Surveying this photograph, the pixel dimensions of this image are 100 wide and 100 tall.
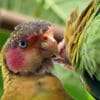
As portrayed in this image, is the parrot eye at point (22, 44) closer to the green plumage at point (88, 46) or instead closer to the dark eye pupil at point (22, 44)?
the dark eye pupil at point (22, 44)

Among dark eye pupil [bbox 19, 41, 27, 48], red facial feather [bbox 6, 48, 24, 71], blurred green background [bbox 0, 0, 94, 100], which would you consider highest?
dark eye pupil [bbox 19, 41, 27, 48]

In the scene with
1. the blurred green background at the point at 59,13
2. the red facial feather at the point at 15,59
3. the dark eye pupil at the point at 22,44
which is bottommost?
the blurred green background at the point at 59,13

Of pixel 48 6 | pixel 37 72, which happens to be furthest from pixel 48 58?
pixel 48 6

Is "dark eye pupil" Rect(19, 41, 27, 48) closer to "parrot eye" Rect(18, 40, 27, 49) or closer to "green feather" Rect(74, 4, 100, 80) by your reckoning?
"parrot eye" Rect(18, 40, 27, 49)

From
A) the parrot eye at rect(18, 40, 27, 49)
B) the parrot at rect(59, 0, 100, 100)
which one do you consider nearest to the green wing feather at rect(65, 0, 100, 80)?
the parrot at rect(59, 0, 100, 100)

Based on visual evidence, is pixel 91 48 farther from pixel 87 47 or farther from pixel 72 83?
pixel 72 83

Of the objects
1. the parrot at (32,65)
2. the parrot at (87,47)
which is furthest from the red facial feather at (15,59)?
the parrot at (87,47)

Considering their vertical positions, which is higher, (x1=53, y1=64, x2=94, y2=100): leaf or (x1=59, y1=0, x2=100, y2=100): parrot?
(x1=59, y1=0, x2=100, y2=100): parrot
